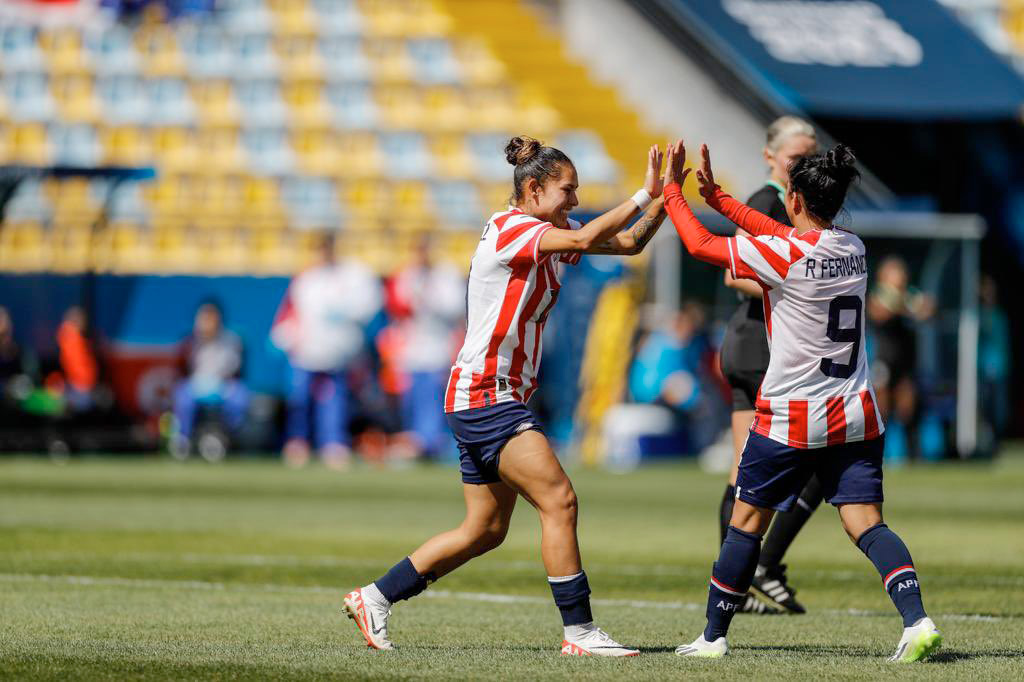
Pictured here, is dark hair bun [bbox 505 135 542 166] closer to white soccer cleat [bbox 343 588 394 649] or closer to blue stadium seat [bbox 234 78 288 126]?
white soccer cleat [bbox 343 588 394 649]

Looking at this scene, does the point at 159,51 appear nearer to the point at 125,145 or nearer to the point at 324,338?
the point at 125,145

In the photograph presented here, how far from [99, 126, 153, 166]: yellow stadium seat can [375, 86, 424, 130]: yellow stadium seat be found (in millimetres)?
3707

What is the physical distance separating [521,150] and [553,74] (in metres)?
22.9

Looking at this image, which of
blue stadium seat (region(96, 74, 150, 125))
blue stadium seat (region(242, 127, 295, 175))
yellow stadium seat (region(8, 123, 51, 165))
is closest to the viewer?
blue stadium seat (region(242, 127, 295, 175))

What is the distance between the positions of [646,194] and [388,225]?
1771cm

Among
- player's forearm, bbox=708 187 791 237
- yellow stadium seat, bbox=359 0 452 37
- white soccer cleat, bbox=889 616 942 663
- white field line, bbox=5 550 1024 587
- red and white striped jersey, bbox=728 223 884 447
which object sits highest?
yellow stadium seat, bbox=359 0 452 37

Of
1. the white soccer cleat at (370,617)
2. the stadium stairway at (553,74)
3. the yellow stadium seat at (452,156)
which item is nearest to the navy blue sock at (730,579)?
the white soccer cleat at (370,617)

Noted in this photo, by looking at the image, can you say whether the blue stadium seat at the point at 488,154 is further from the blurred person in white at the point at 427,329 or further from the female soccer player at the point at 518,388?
the female soccer player at the point at 518,388

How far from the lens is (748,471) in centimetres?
682

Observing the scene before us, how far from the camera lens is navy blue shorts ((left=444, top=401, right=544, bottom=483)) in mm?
6762

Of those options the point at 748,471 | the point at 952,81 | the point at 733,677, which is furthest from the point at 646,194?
the point at 952,81

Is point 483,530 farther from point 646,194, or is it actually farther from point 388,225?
point 388,225

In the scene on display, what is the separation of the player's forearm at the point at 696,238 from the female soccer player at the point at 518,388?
122 millimetres

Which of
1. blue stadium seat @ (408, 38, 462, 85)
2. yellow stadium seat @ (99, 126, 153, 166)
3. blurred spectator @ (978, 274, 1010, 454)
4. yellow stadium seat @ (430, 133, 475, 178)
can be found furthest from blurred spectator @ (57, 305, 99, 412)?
blurred spectator @ (978, 274, 1010, 454)
